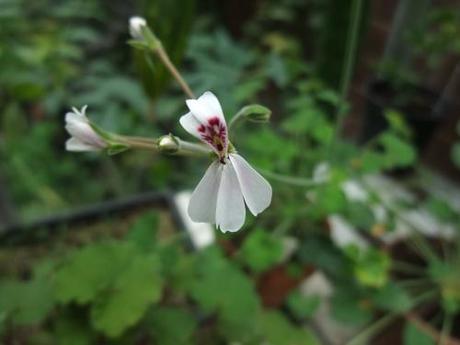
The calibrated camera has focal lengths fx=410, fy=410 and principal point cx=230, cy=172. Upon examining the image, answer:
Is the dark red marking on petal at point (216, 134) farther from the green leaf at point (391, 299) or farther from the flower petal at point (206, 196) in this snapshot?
the green leaf at point (391, 299)

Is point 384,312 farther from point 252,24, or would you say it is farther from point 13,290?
point 252,24

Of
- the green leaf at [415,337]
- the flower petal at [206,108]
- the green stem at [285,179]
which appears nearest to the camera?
the flower petal at [206,108]

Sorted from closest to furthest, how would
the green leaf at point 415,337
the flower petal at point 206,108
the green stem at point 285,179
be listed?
the flower petal at point 206,108 → the green stem at point 285,179 → the green leaf at point 415,337

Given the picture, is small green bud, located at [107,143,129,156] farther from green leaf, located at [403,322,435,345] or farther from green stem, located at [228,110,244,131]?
green leaf, located at [403,322,435,345]

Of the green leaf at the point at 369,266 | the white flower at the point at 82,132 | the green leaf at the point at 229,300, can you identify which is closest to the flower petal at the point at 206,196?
the white flower at the point at 82,132

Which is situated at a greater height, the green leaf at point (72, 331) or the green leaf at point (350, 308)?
the green leaf at point (72, 331)

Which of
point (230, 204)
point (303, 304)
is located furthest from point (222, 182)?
point (303, 304)

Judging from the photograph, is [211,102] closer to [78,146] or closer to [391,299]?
[78,146]
